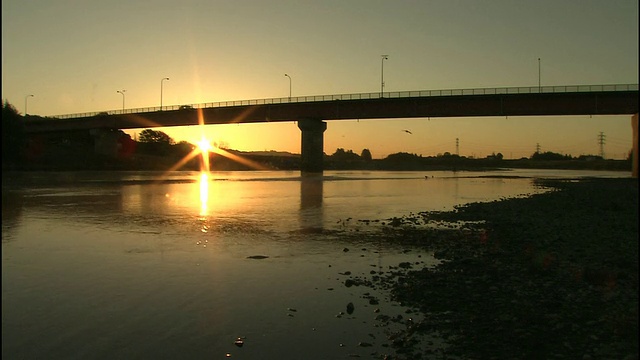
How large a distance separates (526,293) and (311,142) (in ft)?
288

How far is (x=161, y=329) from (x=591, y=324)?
760cm

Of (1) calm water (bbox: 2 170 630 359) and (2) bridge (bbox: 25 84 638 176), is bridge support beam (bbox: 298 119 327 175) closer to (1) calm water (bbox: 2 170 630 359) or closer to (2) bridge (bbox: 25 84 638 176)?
(2) bridge (bbox: 25 84 638 176)

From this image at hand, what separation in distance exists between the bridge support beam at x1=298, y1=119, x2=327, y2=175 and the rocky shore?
258 ft

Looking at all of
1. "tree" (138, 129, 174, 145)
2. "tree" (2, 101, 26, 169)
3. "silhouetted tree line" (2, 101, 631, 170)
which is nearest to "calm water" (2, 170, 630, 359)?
"tree" (2, 101, 26, 169)

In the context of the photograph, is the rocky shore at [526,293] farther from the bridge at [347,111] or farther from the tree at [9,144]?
the bridge at [347,111]

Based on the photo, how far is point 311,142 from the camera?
320 ft

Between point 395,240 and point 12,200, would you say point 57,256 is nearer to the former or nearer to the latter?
point 395,240

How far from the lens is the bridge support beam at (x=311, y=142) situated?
97.6 metres

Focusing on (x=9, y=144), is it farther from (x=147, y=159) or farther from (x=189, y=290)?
(x=147, y=159)

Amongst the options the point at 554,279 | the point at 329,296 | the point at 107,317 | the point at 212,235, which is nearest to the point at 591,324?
the point at 554,279

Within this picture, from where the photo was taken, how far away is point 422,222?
25.5 meters

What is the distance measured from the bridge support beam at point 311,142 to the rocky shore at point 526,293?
78.7 m

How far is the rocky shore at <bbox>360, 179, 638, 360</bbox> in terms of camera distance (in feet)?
25.4

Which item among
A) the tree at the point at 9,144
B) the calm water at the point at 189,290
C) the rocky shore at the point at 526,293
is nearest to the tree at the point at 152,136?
the calm water at the point at 189,290
